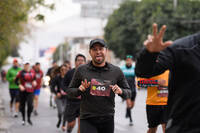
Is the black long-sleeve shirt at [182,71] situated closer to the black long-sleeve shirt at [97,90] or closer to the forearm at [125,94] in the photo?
the black long-sleeve shirt at [97,90]

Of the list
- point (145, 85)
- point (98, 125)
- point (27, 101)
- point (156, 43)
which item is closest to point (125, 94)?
point (98, 125)

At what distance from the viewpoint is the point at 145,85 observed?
21.2 feet

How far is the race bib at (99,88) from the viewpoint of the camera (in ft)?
16.3

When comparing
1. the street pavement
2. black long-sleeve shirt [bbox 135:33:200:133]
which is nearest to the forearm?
black long-sleeve shirt [bbox 135:33:200:133]

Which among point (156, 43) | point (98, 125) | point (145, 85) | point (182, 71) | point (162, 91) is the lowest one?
point (98, 125)

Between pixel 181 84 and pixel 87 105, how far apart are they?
2.49 meters

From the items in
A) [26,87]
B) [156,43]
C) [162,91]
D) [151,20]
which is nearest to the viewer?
[156,43]

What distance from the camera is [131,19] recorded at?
49.5 metres

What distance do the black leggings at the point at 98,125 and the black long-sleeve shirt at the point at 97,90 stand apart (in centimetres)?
6

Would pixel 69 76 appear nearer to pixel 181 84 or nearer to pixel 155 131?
pixel 155 131

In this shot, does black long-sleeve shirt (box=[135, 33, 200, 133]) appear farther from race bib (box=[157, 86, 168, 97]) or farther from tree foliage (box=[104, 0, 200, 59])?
tree foliage (box=[104, 0, 200, 59])

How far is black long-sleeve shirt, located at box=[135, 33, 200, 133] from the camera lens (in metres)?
2.60

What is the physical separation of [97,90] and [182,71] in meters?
2.42

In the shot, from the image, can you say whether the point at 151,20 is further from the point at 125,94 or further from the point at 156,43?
the point at 156,43
